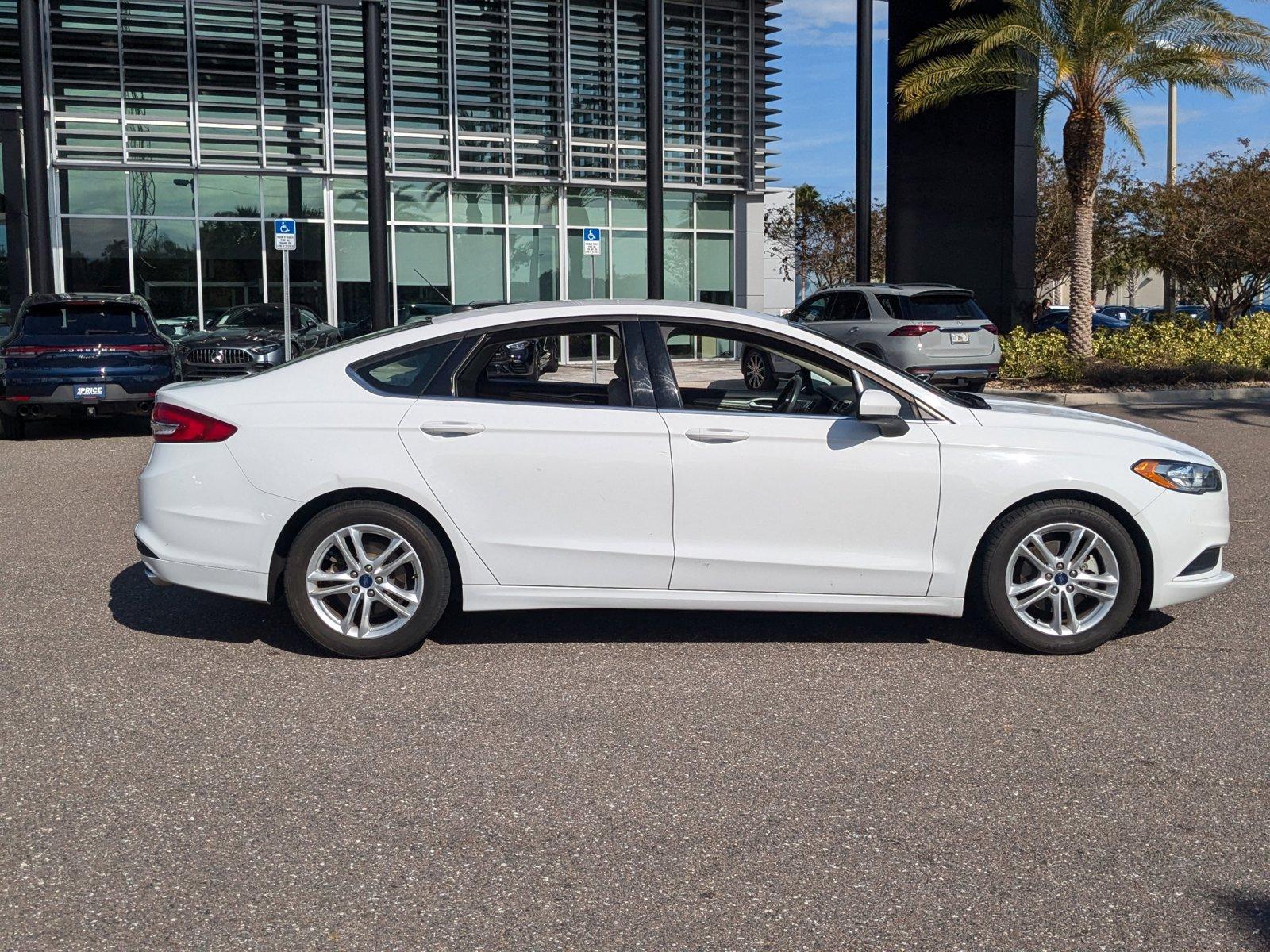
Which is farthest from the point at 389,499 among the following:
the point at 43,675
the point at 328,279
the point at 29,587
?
the point at 328,279

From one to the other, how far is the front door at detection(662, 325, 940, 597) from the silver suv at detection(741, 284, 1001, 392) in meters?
13.6

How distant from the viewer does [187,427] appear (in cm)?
608

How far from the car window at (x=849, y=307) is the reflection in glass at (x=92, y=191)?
584 inches

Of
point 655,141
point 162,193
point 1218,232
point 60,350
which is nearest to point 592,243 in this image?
point 655,141

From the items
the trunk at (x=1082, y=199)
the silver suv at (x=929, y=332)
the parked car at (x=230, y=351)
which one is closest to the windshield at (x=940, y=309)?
the silver suv at (x=929, y=332)

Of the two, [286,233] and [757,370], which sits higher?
[286,233]

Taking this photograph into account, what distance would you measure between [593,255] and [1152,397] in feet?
29.7

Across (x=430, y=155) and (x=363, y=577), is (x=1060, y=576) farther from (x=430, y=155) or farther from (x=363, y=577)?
(x=430, y=155)

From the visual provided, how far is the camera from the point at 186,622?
677 centimetres

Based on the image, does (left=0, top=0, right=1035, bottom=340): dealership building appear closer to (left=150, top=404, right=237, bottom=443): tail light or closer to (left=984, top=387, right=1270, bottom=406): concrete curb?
(left=984, top=387, right=1270, bottom=406): concrete curb

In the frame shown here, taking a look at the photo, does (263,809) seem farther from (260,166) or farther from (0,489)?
(260,166)

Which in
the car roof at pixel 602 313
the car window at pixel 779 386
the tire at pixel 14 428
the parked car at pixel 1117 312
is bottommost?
Result: the tire at pixel 14 428

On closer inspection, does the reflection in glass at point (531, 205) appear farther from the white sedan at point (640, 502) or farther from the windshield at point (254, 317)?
the white sedan at point (640, 502)

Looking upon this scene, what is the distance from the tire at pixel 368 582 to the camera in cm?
591
